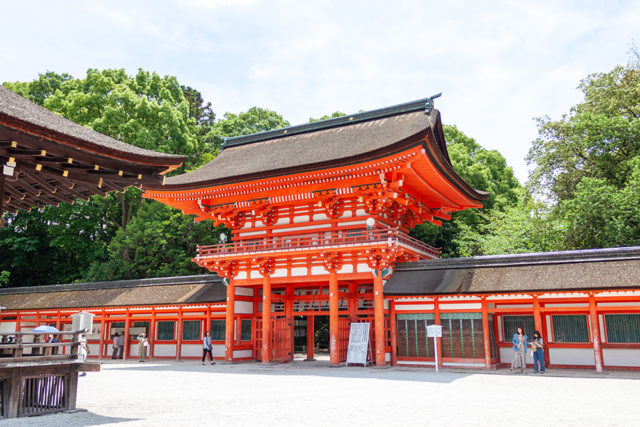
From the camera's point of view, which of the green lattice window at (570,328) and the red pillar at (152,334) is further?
the red pillar at (152,334)

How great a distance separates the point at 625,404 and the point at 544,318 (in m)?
8.13

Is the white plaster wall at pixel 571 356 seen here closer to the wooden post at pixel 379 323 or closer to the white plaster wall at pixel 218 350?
the wooden post at pixel 379 323

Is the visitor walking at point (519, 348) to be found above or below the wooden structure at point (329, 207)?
below

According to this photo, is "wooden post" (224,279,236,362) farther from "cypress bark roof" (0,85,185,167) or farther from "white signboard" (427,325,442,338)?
"cypress bark roof" (0,85,185,167)

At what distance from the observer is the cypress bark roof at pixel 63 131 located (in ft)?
26.9

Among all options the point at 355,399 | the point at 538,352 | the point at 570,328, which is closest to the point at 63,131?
the point at 355,399

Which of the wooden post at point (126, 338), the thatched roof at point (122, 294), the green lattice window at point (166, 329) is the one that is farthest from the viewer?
the wooden post at point (126, 338)

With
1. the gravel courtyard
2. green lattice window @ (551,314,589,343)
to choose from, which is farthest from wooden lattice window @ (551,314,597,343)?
the gravel courtyard

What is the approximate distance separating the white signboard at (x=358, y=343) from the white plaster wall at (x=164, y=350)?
969cm

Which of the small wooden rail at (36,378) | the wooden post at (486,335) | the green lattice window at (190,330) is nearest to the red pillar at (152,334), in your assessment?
the green lattice window at (190,330)

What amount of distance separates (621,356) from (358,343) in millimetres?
8839

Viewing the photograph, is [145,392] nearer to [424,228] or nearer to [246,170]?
[246,170]

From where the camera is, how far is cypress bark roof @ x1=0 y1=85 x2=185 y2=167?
8.19 meters

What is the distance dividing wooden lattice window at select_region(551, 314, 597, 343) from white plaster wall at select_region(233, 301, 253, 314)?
42.2 ft
